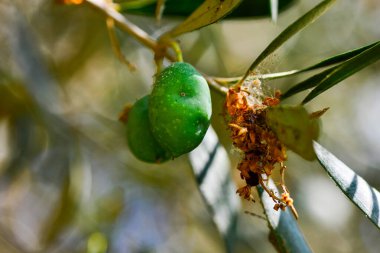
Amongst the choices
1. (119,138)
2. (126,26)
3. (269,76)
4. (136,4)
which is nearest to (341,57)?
(269,76)

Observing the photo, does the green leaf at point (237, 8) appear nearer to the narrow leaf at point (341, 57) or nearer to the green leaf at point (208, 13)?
the green leaf at point (208, 13)

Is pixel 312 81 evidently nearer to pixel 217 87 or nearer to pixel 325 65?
pixel 325 65

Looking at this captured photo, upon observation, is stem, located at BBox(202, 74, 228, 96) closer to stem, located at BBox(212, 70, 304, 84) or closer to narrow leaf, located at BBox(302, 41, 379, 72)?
stem, located at BBox(212, 70, 304, 84)

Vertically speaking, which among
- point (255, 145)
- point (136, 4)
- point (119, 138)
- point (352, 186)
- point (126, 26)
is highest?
point (119, 138)

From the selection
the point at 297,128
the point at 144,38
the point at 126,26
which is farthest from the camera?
the point at 126,26

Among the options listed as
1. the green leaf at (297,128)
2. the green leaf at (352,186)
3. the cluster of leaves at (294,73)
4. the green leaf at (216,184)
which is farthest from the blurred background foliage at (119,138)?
the green leaf at (297,128)
